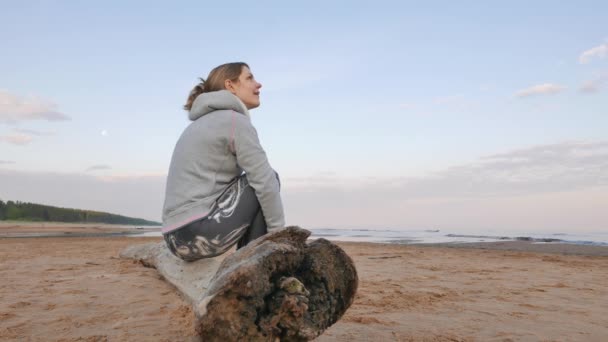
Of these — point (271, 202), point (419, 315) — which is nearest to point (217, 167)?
point (271, 202)

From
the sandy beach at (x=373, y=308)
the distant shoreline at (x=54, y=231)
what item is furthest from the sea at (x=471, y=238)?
the sandy beach at (x=373, y=308)

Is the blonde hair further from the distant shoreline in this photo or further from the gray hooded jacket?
the distant shoreline

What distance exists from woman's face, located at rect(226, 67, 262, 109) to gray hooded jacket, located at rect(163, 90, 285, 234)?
1.49ft

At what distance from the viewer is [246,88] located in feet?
9.81

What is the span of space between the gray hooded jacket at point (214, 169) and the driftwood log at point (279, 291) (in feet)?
1.98

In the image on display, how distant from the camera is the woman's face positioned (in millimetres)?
2969

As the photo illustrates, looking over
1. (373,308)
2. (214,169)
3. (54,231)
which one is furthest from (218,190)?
(54,231)

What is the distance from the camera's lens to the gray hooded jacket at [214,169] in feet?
7.75

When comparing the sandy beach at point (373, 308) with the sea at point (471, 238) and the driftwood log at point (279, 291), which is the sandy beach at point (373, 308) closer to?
the driftwood log at point (279, 291)

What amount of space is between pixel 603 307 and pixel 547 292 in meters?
0.70

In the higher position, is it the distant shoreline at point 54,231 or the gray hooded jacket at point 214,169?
the gray hooded jacket at point 214,169

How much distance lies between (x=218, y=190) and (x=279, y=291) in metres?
1.02

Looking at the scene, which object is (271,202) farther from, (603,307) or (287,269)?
(603,307)

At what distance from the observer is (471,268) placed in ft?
21.6
